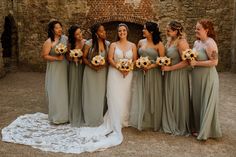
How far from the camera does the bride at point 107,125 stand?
6.16 meters

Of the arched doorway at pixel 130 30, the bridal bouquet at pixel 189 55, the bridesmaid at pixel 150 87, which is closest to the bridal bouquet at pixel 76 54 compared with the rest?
the bridesmaid at pixel 150 87

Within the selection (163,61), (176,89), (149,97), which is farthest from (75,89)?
(176,89)

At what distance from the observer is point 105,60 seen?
22.6 ft

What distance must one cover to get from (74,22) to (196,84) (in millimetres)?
8349

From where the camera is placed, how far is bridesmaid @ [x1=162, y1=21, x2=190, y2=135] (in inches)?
253

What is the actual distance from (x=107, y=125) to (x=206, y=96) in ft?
6.47

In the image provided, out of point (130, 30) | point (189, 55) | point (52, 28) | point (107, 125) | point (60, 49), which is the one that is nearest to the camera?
point (189, 55)

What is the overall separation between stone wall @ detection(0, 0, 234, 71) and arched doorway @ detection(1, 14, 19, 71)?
255mm

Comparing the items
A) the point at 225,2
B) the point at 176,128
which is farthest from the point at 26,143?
the point at 225,2

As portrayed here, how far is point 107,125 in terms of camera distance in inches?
266

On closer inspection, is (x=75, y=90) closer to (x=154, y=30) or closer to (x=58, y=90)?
(x=58, y=90)

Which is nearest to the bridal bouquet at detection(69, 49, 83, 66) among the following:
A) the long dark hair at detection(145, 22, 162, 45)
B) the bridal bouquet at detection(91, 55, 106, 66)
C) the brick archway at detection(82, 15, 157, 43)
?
the bridal bouquet at detection(91, 55, 106, 66)

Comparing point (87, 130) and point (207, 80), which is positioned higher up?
point (207, 80)

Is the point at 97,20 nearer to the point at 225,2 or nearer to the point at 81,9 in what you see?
the point at 81,9
